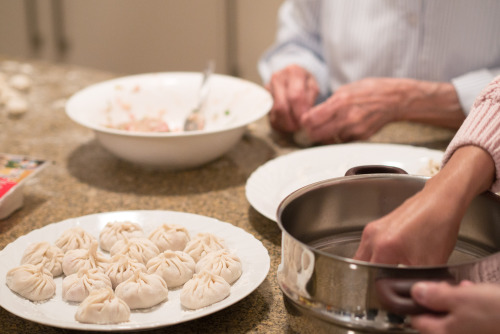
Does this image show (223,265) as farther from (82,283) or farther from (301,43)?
(301,43)

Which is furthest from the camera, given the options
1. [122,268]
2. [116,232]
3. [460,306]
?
[116,232]

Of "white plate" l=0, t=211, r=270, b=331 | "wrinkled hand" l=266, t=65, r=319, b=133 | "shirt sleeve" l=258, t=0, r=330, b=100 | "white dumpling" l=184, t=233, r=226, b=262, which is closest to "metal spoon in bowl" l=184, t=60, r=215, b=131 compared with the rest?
"wrinkled hand" l=266, t=65, r=319, b=133

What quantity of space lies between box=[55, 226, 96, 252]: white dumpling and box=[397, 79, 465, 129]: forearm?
811 mm

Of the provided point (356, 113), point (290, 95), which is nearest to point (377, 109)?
point (356, 113)

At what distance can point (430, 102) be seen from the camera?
1.32 meters

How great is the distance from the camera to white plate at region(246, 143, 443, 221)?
105 cm

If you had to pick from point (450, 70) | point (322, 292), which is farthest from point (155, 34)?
point (322, 292)

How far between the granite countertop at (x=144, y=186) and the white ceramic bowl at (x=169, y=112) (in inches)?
2.4

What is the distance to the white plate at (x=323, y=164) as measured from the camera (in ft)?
3.43

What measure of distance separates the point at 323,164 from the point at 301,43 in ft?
2.27

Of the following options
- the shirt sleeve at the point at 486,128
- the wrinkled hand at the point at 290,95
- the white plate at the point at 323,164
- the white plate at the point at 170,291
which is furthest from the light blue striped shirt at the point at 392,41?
the white plate at the point at 170,291

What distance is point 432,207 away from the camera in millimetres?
575

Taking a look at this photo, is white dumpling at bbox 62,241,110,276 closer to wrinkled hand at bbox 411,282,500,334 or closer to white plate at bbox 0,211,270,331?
white plate at bbox 0,211,270,331

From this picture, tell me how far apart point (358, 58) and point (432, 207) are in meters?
1.08
